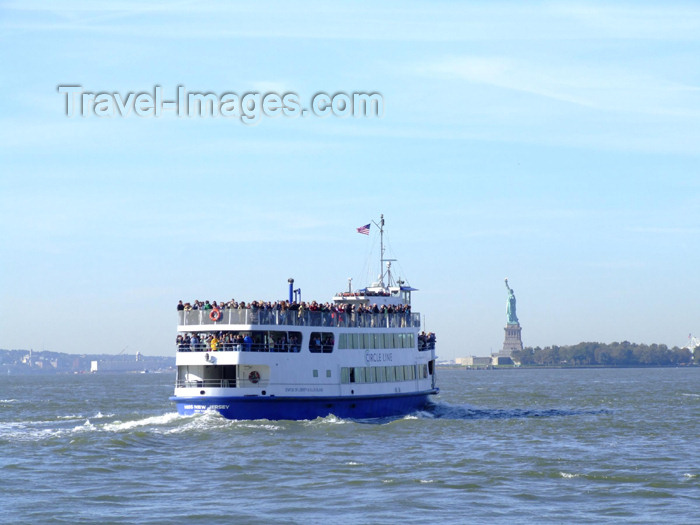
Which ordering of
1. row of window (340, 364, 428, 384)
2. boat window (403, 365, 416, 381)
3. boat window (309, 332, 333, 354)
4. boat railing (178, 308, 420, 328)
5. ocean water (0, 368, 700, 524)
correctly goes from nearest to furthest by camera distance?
1. ocean water (0, 368, 700, 524)
2. boat railing (178, 308, 420, 328)
3. boat window (309, 332, 333, 354)
4. row of window (340, 364, 428, 384)
5. boat window (403, 365, 416, 381)

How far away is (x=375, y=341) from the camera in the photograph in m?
58.0

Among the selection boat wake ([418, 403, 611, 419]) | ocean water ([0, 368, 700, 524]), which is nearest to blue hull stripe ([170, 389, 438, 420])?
ocean water ([0, 368, 700, 524])

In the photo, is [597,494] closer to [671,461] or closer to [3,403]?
[671,461]

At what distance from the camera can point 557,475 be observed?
36219 mm

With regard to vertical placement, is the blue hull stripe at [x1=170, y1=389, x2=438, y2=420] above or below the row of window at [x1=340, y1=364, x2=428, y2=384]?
below

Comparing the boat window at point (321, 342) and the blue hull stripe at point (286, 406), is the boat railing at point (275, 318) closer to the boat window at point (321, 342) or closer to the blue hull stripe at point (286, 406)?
the boat window at point (321, 342)

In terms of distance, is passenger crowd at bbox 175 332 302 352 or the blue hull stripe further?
passenger crowd at bbox 175 332 302 352

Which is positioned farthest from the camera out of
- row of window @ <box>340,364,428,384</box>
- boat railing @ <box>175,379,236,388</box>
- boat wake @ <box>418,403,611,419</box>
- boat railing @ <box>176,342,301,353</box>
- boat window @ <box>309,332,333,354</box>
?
boat wake @ <box>418,403,611,419</box>

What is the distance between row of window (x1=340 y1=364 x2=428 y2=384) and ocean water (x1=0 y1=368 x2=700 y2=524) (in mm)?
2629

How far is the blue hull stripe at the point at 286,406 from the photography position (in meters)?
49.5

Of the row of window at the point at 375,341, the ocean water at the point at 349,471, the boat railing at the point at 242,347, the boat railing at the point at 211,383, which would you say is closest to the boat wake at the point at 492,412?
the ocean water at the point at 349,471

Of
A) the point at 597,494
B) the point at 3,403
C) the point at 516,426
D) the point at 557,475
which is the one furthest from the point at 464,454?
the point at 3,403

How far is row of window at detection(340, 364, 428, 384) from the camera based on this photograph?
5503 cm

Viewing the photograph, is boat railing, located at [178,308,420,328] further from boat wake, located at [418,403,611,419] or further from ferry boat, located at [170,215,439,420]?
boat wake, located at [418,403,611,419]
